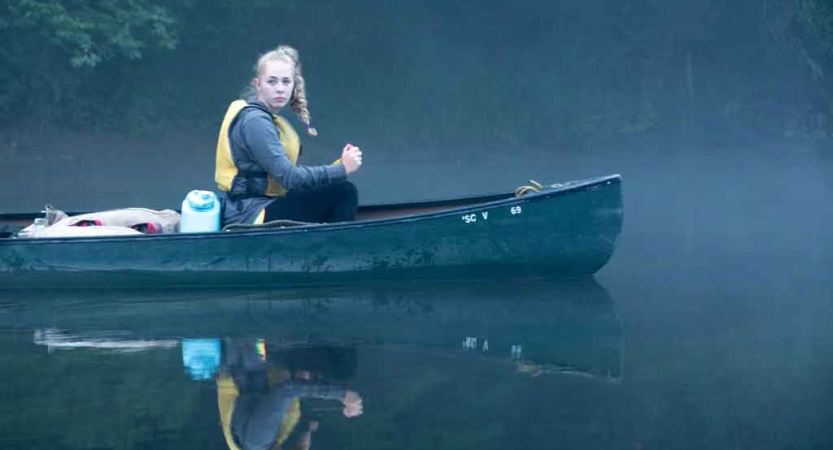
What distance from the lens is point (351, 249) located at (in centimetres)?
620

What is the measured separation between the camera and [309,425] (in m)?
3.57

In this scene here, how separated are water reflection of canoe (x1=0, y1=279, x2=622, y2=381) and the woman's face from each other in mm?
1027

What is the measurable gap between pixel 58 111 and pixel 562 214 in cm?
1259

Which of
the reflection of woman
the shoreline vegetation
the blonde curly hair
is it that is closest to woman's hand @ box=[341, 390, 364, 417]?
the reflection of woman

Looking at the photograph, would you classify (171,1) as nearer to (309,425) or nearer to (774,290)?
(774,290)

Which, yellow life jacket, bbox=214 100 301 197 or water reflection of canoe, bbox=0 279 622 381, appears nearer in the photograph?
water reflection of canoe, bbox=0 279 622 381

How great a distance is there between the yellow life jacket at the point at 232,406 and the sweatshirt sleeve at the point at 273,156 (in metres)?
1.69

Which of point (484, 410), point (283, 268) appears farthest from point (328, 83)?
point (484, 410)

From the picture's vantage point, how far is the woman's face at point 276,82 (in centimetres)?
585

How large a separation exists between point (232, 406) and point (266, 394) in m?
0.19

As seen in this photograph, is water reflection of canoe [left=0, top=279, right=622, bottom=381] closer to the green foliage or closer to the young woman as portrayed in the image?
the young woman

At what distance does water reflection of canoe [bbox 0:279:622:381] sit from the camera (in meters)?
4.75

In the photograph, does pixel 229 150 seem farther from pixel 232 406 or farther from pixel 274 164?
pixel 232 406

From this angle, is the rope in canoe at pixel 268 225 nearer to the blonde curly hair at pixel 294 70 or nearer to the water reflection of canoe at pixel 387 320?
the water reflection of canoe at pixel 387 320
